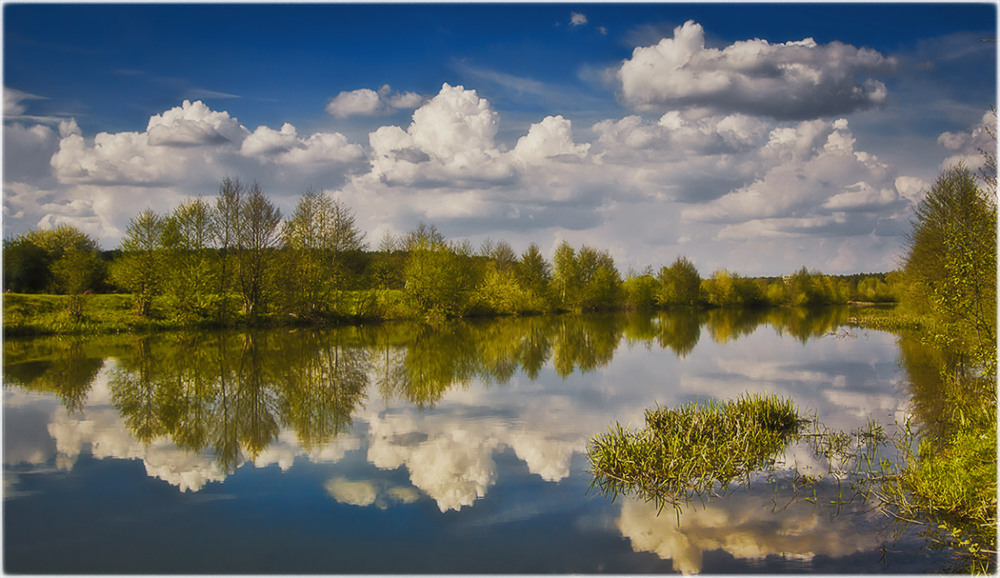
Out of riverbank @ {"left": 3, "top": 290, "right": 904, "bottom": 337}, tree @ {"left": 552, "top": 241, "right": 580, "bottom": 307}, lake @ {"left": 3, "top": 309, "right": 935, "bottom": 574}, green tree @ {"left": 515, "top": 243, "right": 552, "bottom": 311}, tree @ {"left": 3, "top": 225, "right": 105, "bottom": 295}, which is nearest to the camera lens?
lake @ {"left": 3, "top": 309, "right": 935, "bottom": 574}

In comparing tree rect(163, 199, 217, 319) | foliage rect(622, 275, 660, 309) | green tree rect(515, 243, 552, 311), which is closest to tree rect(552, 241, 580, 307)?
green tree rect(515, 243, 552, 311)

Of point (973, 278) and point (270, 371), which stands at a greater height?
point (973, 278)

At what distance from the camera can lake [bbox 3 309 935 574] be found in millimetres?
6883

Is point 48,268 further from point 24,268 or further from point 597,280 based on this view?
point 597,280

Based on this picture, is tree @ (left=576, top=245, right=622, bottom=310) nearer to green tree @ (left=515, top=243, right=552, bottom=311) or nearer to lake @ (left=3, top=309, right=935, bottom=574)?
green tree @ (left=515, top=243, right=552, bottom=311)

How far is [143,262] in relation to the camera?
3459 cm

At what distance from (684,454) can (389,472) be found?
482 centimetres

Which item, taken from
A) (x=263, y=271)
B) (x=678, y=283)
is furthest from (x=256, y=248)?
(x=678, y=283)

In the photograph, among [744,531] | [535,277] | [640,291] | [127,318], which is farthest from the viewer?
→ [640,291]

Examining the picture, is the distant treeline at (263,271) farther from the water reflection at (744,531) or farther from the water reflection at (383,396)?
the water reflection at (744,531)

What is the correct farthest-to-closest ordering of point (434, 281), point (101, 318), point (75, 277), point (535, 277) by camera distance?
1. point (535, 277)
2. point (434, 281)
3. point (75, 277)
4. point (101, 318)

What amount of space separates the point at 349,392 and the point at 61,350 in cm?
1619

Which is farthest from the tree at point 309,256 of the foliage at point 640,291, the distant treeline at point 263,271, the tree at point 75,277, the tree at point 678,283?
the tree at point 678,283

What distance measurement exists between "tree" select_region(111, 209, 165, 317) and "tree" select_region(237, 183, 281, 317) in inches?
180
